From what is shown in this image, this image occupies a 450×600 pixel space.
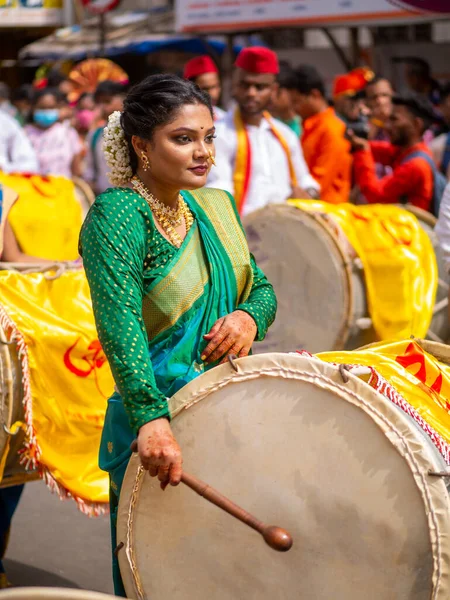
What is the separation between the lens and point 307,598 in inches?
88.7

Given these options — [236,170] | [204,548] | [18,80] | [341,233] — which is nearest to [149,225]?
[204,548]

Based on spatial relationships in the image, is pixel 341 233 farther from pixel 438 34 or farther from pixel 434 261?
pixel 438 34

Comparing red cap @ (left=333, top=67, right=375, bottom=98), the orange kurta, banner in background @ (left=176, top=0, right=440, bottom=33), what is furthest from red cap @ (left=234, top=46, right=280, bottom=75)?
red cap @ (left=333, top=67, right=375, bottom=98)

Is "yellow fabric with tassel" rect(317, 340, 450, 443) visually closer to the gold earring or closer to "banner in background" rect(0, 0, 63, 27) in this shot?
the gold earring

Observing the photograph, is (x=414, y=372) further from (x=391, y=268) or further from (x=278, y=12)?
(x=278, y=12)

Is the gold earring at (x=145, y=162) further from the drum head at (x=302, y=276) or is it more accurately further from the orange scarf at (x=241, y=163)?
the orange scarf at (x=241, y=163)

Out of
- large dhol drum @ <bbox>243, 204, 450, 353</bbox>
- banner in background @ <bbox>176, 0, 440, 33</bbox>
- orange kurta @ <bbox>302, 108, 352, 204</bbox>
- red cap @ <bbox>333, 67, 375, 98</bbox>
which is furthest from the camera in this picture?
red cap @ <bbox>333, 67, 375, 98</bbox>

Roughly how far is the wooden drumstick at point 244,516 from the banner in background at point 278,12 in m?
7.67

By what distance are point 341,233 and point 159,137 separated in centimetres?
299

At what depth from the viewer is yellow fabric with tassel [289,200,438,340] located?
5.39 metres

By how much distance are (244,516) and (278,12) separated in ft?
28.8

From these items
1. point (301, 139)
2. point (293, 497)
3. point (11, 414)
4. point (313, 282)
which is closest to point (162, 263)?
point (293, 497)

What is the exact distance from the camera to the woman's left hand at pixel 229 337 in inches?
96.9

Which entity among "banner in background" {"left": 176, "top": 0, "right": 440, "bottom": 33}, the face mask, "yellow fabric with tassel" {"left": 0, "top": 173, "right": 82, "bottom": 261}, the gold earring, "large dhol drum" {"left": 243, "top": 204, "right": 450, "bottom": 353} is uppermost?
the gold earring
